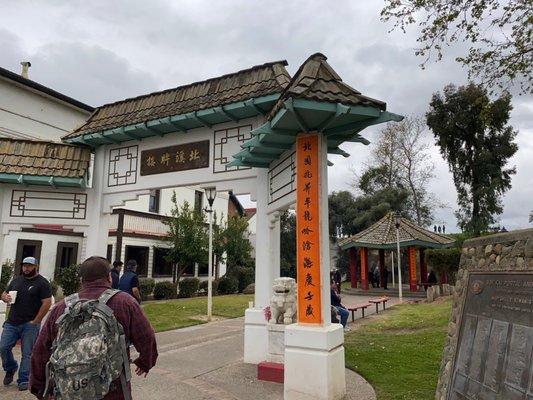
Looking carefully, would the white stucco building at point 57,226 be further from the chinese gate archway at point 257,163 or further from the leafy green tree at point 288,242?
the leafy green tree at point 288,242

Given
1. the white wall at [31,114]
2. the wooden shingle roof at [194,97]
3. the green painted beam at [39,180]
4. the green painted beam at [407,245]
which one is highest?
the white wall at [31,114]

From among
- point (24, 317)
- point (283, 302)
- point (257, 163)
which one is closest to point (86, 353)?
point (24, 317)

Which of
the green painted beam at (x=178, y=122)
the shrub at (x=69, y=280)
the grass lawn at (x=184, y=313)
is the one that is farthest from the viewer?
the shrub at (x=69, y=280)

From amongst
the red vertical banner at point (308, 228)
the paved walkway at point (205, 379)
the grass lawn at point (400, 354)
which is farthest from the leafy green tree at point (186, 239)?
the red vertical banner at point (308, 228)

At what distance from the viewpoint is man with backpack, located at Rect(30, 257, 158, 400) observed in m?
2.62

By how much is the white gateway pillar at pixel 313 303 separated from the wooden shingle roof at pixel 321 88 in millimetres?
657

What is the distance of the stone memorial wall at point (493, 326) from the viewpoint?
339 centimetres

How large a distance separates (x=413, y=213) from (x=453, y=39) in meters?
26.6

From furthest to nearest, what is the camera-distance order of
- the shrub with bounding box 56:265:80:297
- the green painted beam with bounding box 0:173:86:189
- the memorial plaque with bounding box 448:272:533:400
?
the shrub with bounding box 56:265:80:297, the green painted beam with bounding box 0:173:86:189, the memorial plaque with bounding box 448:272:533:400

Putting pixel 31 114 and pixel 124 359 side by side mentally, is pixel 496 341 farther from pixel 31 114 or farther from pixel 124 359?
pixel 31 114

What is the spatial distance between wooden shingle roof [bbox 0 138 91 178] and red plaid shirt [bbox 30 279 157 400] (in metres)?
6.51

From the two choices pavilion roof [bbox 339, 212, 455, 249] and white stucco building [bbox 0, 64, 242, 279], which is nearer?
white stucco building [bbox 0, 64, 242, 279]

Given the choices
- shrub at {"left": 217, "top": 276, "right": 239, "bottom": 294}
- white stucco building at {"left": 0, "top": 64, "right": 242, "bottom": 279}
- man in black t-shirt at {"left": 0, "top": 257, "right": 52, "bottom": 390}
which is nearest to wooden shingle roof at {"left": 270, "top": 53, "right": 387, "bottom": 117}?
man in black t-shirt at {"left": 0, "top": 257, "right": 52, "bottom": 390}

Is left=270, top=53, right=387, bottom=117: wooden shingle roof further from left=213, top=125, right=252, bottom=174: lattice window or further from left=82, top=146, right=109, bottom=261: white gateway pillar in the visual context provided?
left=82, top=146, right=109, bottom=261: white gateway pillar
